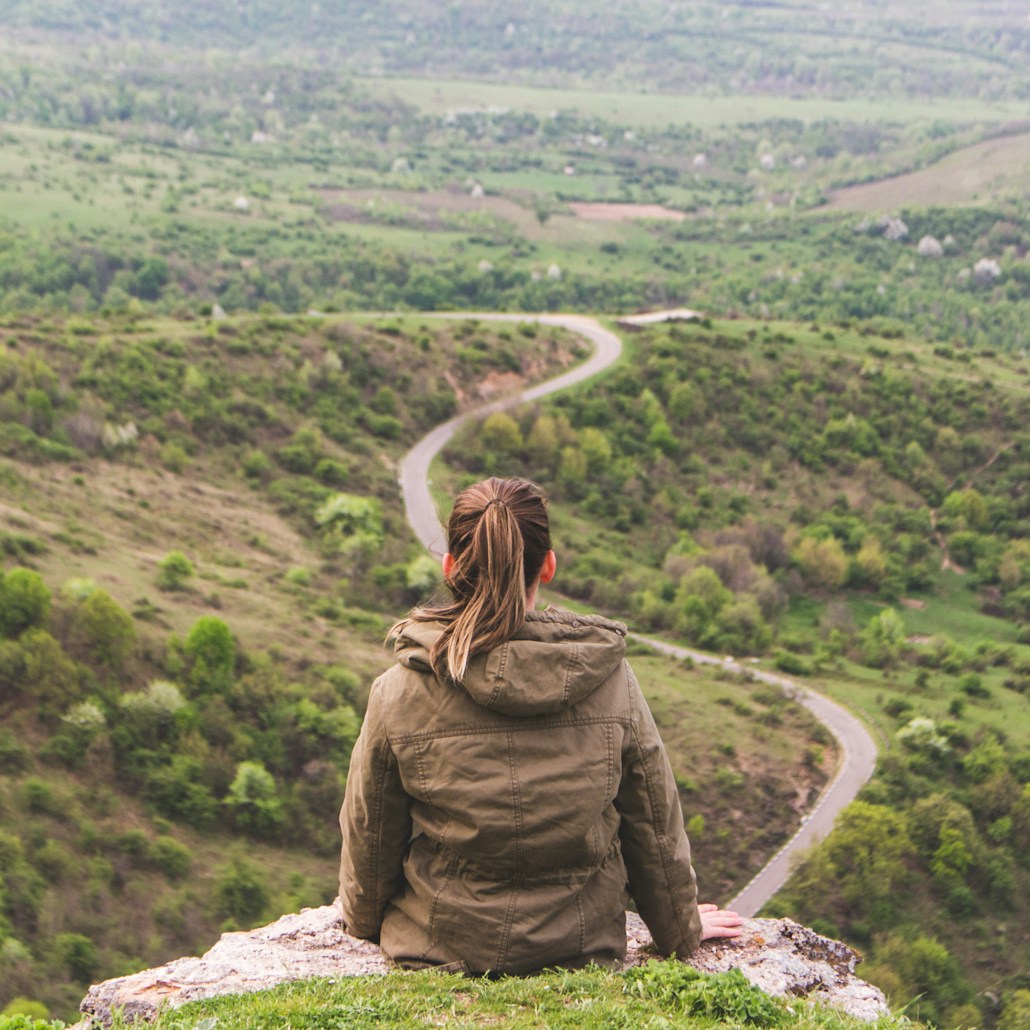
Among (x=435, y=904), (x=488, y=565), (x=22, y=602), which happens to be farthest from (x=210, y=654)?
(x=488, y=565)

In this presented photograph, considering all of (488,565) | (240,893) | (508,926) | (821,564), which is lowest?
(821,564)

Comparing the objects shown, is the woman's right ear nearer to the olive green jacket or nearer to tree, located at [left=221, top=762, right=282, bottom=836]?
the olive green jacket

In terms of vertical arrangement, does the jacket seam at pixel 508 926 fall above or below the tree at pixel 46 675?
above

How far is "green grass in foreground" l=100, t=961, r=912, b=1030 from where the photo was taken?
679 centimetres

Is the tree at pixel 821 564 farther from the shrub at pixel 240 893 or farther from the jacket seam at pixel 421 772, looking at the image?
the jacket seam at pixel 421 772

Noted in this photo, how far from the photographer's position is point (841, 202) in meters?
178

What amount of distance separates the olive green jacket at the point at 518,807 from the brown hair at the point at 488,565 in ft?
0.45

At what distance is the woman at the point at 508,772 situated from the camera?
253 inches

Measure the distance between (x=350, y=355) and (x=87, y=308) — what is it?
4577cm

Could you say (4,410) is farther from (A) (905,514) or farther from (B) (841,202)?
(B) (841,202)

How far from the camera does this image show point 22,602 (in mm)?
31859

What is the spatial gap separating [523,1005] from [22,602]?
1136 inches

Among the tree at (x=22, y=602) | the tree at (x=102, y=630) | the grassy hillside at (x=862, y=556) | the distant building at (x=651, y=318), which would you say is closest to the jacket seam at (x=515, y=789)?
the grassy hillside at (x=862, y=556)

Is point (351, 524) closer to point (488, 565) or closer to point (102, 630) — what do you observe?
point (102, 630)
